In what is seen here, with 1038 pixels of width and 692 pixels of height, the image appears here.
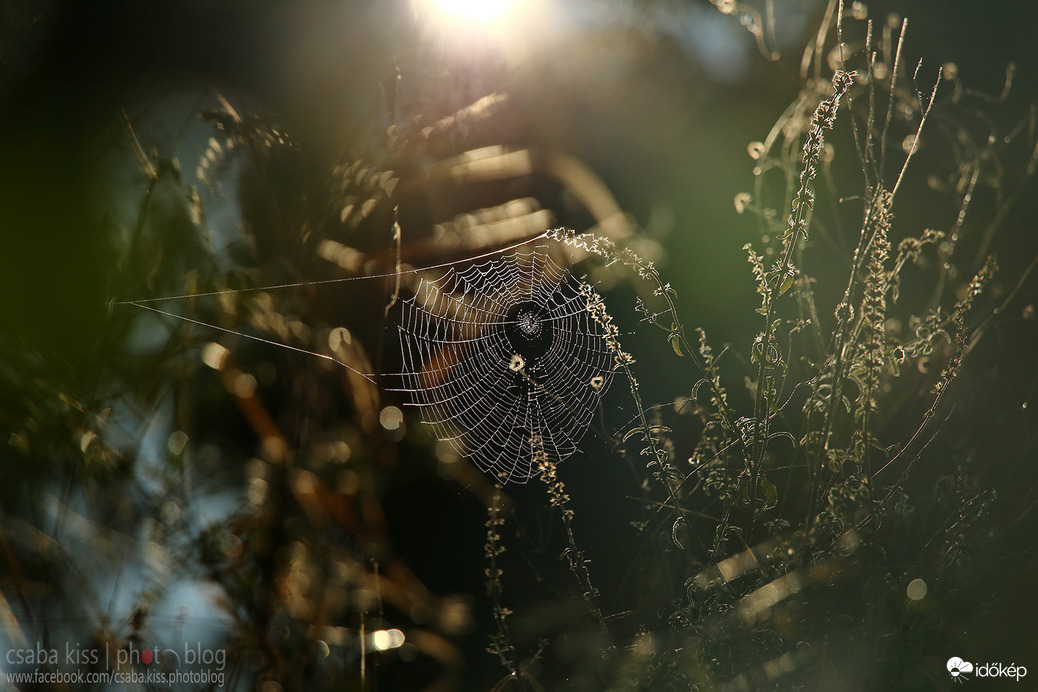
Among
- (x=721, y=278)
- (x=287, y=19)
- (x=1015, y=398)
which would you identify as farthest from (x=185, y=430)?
(x=1015, y=398)

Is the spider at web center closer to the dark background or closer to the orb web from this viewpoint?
the orb web

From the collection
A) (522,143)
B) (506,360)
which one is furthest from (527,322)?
(522,143)

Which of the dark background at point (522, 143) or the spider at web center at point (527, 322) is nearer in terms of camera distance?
the dark background at point (522, 143)

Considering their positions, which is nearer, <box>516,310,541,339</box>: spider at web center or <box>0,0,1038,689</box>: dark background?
<box>0,0,1038,689</box>: dark background

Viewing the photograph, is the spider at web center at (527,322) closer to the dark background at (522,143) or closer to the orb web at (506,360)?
the orb web at (506,360)

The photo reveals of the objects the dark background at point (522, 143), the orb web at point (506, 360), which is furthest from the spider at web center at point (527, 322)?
the dark background at point (522, 143)

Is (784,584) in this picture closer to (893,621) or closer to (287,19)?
(893,621)

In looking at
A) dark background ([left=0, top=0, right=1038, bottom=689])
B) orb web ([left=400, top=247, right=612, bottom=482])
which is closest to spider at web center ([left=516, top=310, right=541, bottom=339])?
orb web ([left=400, top=247, right=612, bottom=482])

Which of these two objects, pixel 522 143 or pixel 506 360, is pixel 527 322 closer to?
pixel 506 360
